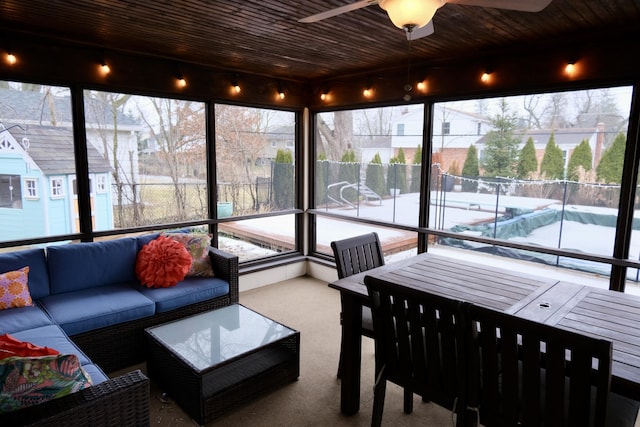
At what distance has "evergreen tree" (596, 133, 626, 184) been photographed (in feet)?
9.98

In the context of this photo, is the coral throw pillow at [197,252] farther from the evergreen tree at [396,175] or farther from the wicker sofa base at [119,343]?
the evergreen tree at [396,175]

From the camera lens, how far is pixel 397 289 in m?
1.91

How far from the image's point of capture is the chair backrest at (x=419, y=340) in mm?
1806

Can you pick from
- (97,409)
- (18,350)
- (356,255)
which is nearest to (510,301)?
(356,255)

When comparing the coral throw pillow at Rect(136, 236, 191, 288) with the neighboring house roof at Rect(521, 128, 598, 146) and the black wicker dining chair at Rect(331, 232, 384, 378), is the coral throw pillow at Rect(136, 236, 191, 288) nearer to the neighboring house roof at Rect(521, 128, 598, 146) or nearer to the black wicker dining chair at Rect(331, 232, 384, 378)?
the black wicker dining chair at Rect(331, 232, 384, 378)

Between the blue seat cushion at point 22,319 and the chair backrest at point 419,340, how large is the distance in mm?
2197

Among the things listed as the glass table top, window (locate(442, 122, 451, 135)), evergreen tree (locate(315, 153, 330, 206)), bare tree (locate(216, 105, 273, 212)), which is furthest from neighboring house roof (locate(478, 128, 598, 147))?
bare tree (locate(216, 105, 273, 212))

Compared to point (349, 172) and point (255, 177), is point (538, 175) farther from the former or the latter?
point (255, 177)

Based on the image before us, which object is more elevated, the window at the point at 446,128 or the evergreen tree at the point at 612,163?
the window at the point at 446,128

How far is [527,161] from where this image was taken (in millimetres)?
3508

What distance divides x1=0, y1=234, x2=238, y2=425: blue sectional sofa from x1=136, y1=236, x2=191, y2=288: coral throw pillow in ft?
0.22

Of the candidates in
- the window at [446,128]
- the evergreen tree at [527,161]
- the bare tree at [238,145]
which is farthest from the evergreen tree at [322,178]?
the evergreen tree at [527,161]

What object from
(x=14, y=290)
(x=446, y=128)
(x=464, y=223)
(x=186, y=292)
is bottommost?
(x=186, y=292)

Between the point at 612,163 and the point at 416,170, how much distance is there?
1.70m
